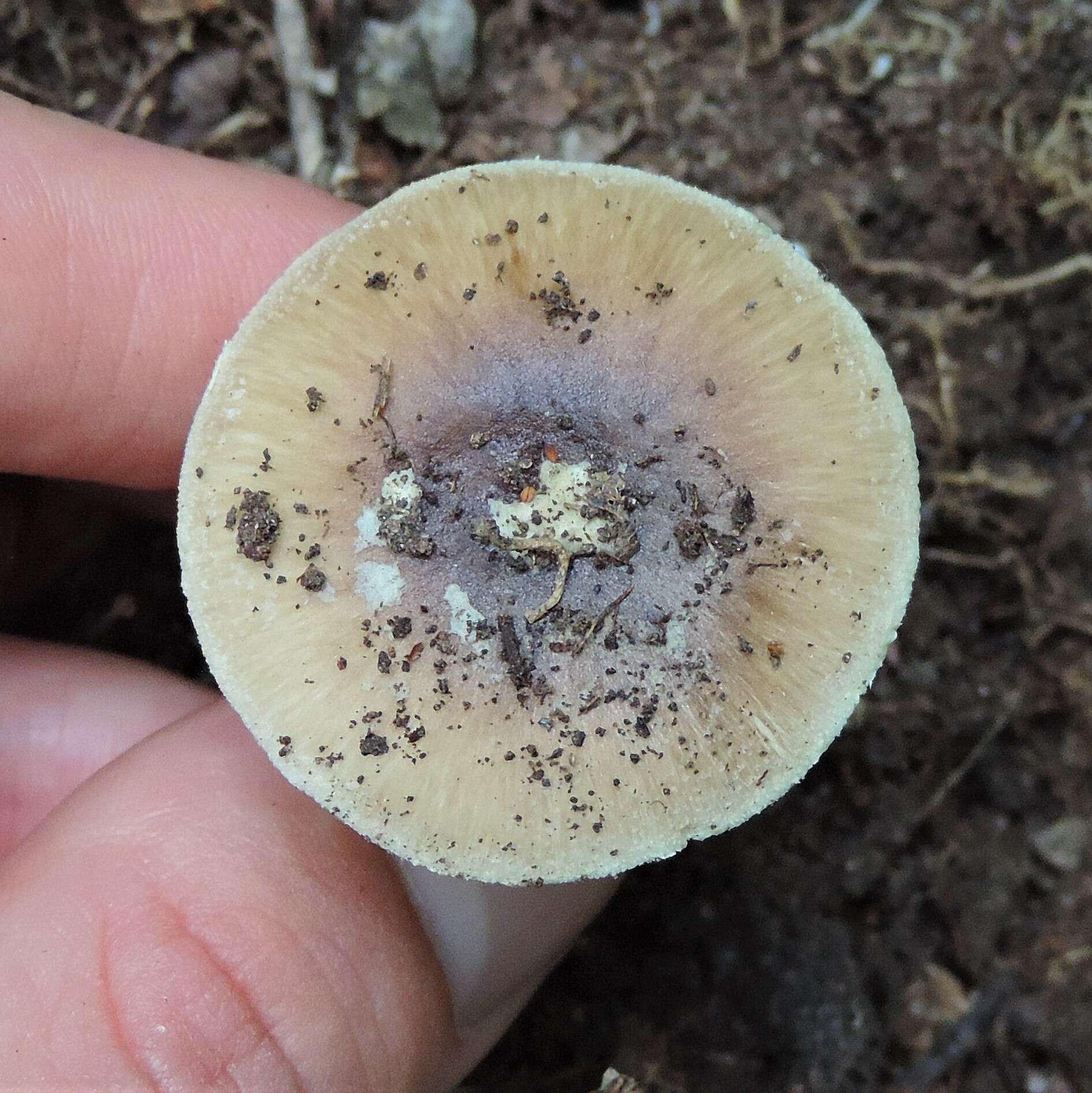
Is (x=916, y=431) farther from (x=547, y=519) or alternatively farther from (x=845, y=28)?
(x=547, y=519)

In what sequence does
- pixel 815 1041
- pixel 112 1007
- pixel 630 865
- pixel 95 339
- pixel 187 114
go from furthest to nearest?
pixel 187 114, pixel 815 1041, pixel 95 339, pixel 112 1007, pixel 630 865

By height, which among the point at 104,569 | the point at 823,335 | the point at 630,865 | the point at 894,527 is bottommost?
the point at 104,569

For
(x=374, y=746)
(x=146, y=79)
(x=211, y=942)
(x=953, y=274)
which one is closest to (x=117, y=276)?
(x=146, y=79)

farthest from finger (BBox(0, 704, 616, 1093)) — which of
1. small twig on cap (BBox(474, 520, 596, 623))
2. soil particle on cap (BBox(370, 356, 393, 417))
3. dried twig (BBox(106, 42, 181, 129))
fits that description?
dried twig (BBox(106, 42, 181, 129))

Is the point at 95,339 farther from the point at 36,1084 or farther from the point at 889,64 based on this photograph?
the point at 889,64

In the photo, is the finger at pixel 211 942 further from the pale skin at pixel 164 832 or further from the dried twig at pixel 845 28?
the dried twig at pixel 845 28

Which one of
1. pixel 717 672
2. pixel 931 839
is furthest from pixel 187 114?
pixel 931 839
